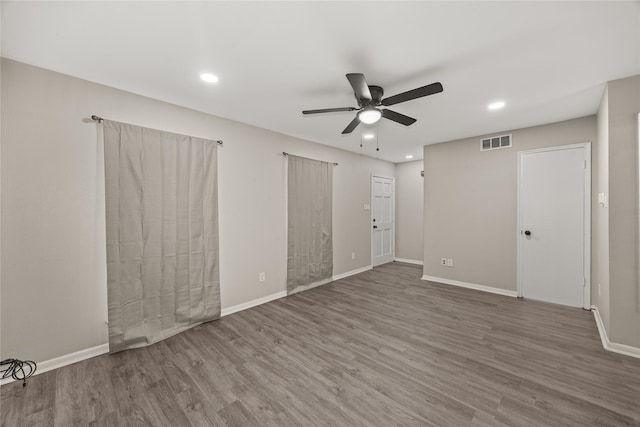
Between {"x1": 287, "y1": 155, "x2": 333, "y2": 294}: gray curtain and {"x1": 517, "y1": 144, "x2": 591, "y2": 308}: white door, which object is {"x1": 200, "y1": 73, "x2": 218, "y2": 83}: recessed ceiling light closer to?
{"x1": 287, "y1": 155, "x2": 333, "y2": 294}: gray curtain

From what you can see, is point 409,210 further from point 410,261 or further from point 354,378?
point 354,378

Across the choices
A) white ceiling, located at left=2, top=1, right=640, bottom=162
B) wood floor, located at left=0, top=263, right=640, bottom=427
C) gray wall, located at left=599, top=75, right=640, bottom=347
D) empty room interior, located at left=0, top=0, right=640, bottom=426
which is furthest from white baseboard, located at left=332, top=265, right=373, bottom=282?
gray wall, located at left=599, top=75, right=640, bottom=347

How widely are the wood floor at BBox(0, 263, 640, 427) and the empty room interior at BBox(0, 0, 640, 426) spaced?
2 centimetres

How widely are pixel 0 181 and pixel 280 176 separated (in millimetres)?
2797

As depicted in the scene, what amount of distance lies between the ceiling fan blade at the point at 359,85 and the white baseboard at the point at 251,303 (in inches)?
118

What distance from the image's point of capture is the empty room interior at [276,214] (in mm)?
1708

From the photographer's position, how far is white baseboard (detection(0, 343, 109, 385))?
2.12 metres

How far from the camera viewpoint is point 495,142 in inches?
162

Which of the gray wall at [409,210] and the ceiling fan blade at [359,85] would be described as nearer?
the ceiling fan blade at [359,85]

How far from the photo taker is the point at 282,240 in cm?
406

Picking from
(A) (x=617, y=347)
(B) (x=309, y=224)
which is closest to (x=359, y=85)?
(B) (x=309, y=224)

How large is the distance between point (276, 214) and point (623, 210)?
12.9ft

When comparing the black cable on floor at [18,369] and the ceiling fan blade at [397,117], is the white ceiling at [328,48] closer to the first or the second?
the ceiling fan blade at [397,117]

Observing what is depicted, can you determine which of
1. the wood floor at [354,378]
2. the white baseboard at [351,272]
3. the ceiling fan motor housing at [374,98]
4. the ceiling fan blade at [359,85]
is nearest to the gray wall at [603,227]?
the wood floor at [354,378]
